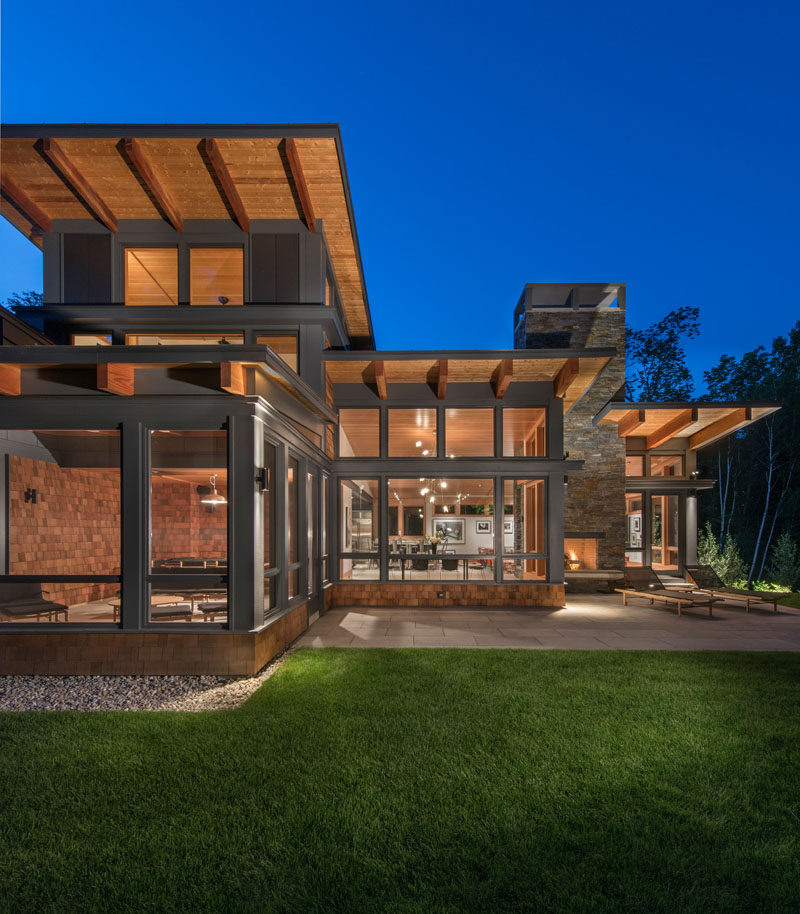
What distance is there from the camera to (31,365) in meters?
6.06

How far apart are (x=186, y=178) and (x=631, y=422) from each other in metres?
11.5

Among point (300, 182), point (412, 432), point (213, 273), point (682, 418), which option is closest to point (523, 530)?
point (412, 432)

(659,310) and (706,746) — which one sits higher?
(659,310)

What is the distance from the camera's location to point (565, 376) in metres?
10.4

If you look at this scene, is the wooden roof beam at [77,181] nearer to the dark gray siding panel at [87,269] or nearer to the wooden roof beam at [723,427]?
the dark gray siding panel at [87,269]

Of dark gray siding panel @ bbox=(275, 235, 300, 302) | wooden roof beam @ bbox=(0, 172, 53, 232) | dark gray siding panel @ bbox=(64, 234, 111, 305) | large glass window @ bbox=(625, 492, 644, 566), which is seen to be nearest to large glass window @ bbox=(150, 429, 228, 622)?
dark gray siding panel @ bbox=(275, 235, 300, 302)

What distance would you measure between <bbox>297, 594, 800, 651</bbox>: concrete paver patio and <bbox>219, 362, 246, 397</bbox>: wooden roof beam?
381 centimetres

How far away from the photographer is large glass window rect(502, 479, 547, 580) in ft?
35.8

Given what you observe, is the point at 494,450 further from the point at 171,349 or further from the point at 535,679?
the point at 171,349

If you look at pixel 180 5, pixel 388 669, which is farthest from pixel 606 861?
pixel 180 5

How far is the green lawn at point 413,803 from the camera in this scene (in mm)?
2562

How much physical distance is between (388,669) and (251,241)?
26.3 feet

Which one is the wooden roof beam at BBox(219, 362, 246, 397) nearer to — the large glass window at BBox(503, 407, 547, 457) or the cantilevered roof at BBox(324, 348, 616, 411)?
the cantilevered roof at BBox(324, 348, 616, 411)

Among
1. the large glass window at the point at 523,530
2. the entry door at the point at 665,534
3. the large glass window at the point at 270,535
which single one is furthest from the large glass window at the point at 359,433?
the entry door at the point at 665,534
